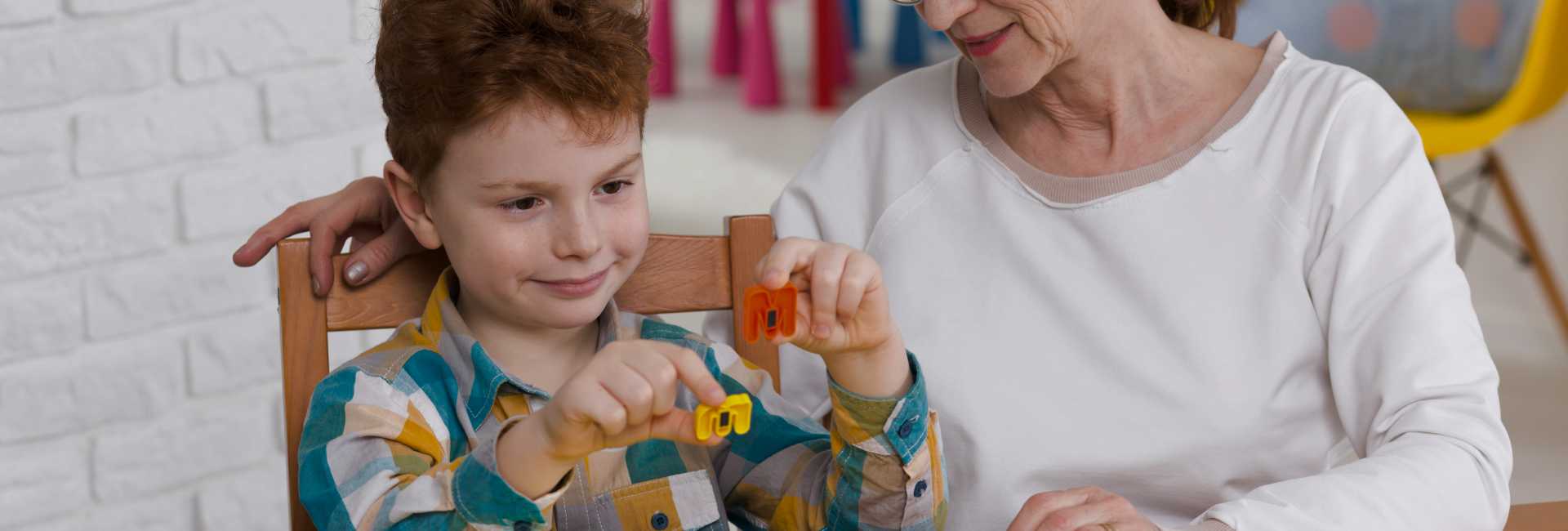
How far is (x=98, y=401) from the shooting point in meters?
1.68

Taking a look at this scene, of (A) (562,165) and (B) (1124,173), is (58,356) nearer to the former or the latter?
(A) (562,165)

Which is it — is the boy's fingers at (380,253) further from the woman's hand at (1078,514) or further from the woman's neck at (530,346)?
the woman's hand at (1078,514)

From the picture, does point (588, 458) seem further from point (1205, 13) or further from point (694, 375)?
point (1205, 13)

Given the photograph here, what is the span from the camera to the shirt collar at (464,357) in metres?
1.21

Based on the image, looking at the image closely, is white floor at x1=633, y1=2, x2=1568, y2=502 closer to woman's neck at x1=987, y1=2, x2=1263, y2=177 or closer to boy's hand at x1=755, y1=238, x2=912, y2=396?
woman's neck at x1=987, y1=2, x2=1263, y2=177

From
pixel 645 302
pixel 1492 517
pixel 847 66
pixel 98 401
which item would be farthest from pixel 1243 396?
pixel 847 66

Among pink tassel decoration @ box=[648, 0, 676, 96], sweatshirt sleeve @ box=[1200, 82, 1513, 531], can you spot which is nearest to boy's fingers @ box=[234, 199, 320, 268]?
sweatshirt sleeve @ box=[1200, 82, 1513, 531]

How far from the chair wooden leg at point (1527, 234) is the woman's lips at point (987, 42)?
7.58 ft

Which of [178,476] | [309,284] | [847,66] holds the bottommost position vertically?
[847,66]

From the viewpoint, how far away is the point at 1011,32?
Result: 134 centimetres

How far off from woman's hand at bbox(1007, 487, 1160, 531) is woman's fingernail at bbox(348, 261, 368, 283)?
548 millimetres

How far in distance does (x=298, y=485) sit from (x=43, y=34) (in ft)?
2.32

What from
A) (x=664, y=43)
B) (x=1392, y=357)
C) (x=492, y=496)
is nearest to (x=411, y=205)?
(x=492, y=496)

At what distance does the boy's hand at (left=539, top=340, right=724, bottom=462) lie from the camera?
932mm
